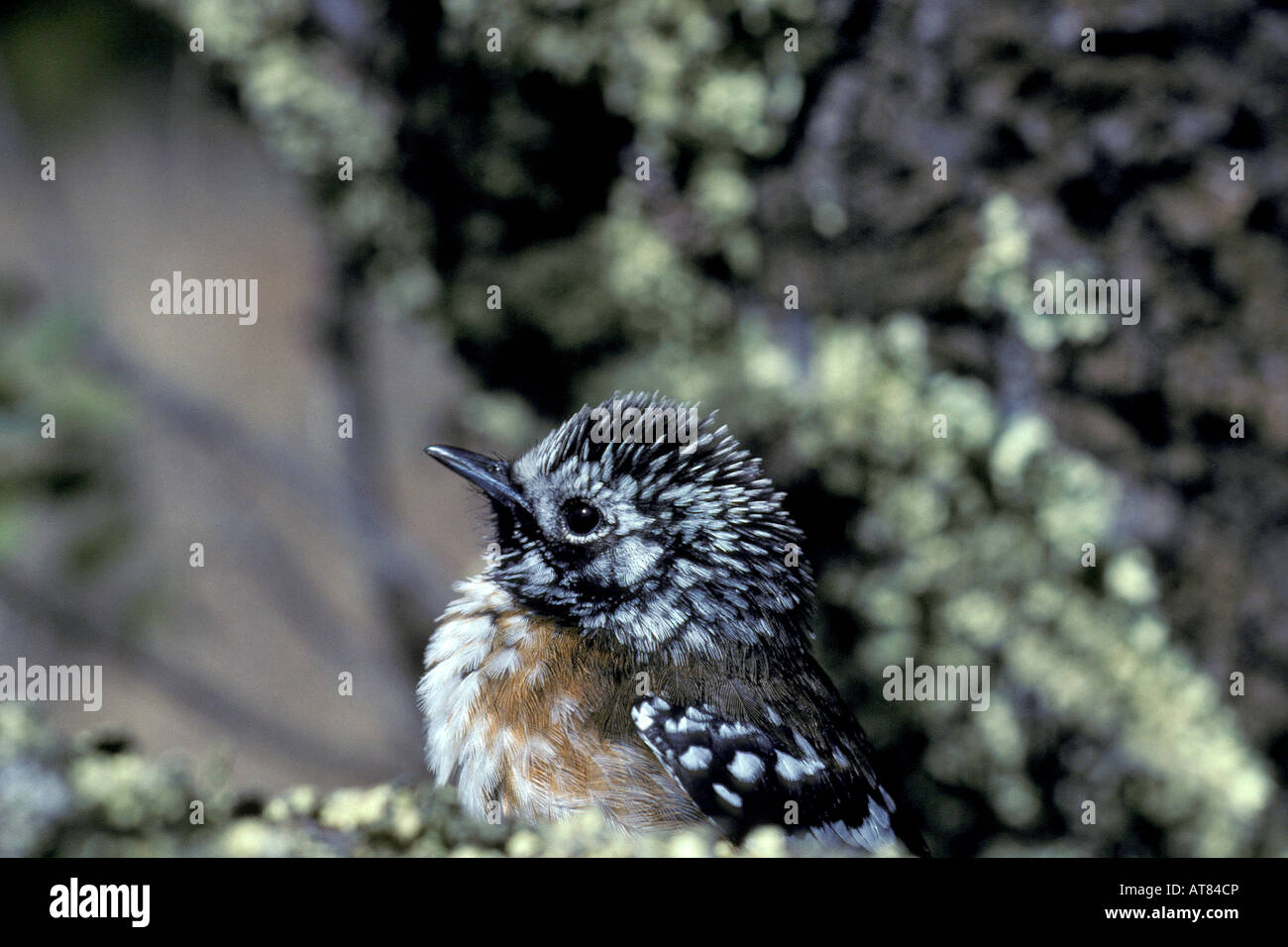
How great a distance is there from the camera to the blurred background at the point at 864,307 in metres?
2.08

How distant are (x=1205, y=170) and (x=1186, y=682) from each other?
1.09m

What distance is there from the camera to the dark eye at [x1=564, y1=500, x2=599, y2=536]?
1.93m

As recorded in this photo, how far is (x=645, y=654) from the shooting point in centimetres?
188

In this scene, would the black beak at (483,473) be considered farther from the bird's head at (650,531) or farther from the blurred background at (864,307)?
the blurred background at (864,307)

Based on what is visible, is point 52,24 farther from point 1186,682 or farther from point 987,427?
point 1186,682

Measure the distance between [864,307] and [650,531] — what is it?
0.86m

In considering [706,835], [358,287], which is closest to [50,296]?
[358,287]

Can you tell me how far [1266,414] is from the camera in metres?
2.04
